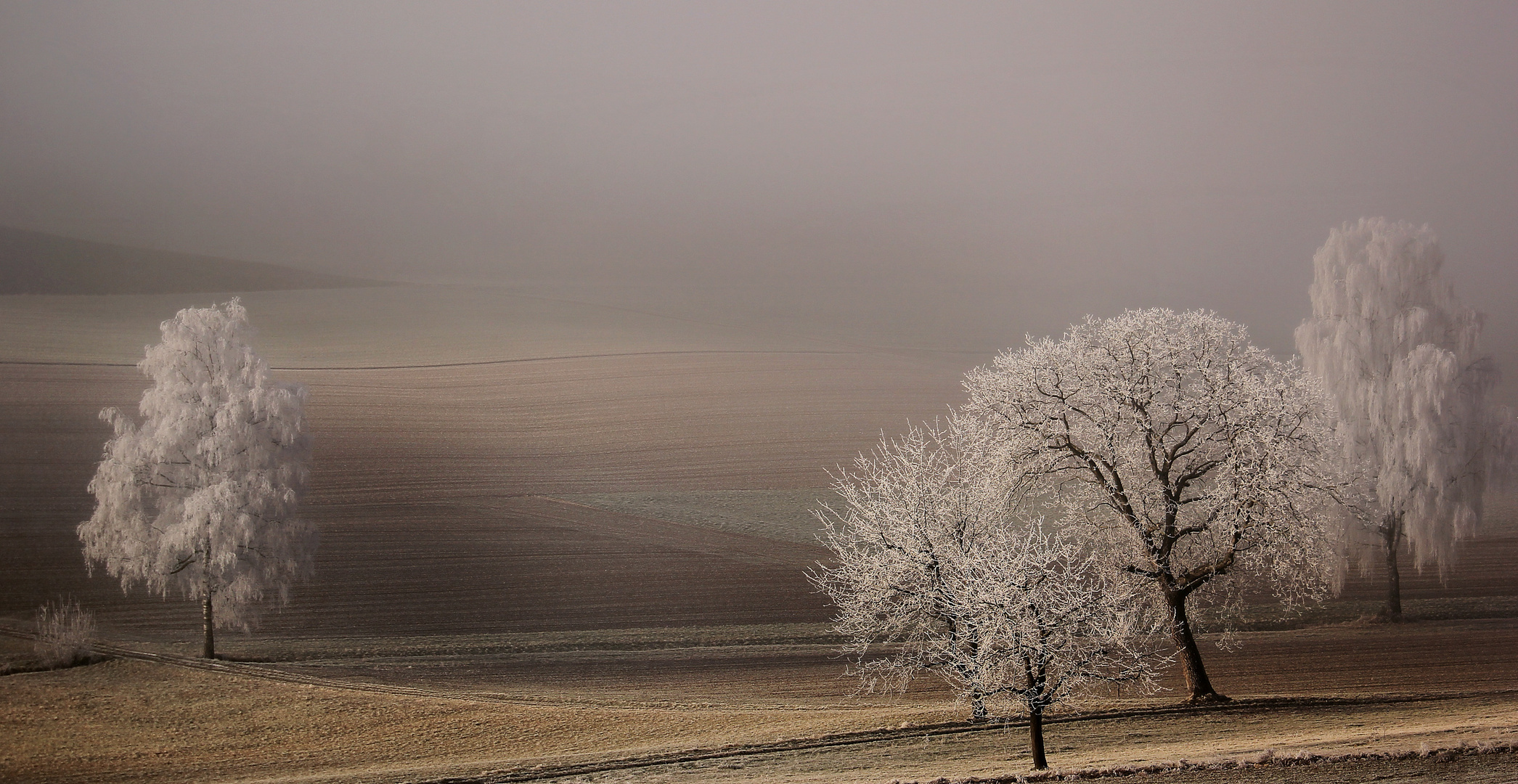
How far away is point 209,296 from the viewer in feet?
138

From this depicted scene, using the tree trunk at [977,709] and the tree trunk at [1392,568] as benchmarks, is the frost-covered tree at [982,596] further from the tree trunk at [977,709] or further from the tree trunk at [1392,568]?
the tree trunk at [1392,568]

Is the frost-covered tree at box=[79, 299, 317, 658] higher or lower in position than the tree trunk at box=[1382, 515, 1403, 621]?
higher

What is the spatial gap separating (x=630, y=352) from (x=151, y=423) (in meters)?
24.0

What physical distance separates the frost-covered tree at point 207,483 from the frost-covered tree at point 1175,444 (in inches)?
664

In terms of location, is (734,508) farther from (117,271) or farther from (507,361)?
(117,271)

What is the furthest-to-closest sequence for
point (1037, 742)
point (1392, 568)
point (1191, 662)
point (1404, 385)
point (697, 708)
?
1. point (1404, 385)
2. point (1392, 568)
3. point (697, 708)
4. point (1191, 662)
5. point (1037, 742)

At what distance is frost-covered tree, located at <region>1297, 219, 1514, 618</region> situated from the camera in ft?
94.0

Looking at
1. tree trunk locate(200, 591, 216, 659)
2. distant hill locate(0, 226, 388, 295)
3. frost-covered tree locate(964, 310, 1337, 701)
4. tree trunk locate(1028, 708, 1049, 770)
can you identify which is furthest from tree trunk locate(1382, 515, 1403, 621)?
distant hill locate(0, 226, 388, 295)

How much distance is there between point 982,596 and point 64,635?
65.9 ft

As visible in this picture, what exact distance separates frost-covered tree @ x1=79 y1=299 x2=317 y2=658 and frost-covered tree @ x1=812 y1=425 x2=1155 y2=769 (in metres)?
14.3

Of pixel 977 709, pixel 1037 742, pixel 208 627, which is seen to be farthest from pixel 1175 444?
pixel 208 627

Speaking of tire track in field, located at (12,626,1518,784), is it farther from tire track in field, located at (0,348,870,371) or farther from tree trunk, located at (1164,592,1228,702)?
tire track in field, located at (0,348,870,371)

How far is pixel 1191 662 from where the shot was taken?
61.3ft

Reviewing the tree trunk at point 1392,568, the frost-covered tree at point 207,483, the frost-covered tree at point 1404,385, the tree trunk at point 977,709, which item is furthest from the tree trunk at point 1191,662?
the frost-covered tree at point 207,483
